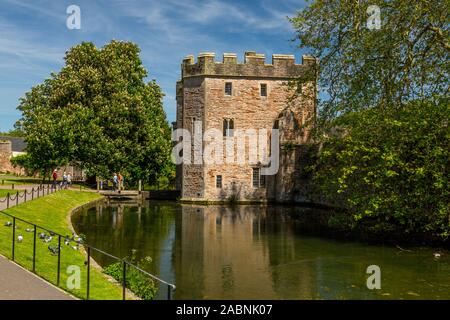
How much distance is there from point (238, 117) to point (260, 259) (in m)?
23.4

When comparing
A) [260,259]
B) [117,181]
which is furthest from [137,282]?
[117,181]

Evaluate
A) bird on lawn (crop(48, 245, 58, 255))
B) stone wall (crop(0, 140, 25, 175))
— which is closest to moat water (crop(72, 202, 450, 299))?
bird on lawn (crop(48, 245, 58, 255))

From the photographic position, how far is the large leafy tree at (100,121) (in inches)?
1492

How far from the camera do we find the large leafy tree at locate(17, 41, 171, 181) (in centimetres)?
3791

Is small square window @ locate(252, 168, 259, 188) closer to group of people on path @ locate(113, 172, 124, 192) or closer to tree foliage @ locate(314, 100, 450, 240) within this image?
group of people on path @ locate(113, 172, 124, 192)

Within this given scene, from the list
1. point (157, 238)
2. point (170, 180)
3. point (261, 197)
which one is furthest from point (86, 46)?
point (157, 238)

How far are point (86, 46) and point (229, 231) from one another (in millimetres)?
26858

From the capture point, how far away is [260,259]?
1602 centimetres

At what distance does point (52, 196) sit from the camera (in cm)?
2927

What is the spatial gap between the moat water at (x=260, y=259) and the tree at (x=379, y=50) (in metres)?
6.41

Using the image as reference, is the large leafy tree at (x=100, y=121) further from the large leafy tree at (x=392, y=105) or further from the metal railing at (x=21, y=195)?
the large leafy tree at (x=392, y=105)

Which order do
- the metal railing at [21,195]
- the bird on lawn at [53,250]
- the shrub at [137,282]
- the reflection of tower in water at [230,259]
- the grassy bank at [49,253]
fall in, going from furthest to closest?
the metal railing at [21,195]
the bird on lawn at [53,250]
the reflection of tower in water at [230,259]
the shrub at [137,282]
the grassy bank at [49,253]

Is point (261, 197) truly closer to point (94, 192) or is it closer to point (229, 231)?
point (94, 192)

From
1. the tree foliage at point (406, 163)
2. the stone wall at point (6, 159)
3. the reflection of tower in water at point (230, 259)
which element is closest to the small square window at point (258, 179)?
the reflection of tower in water at point (230, 259)
